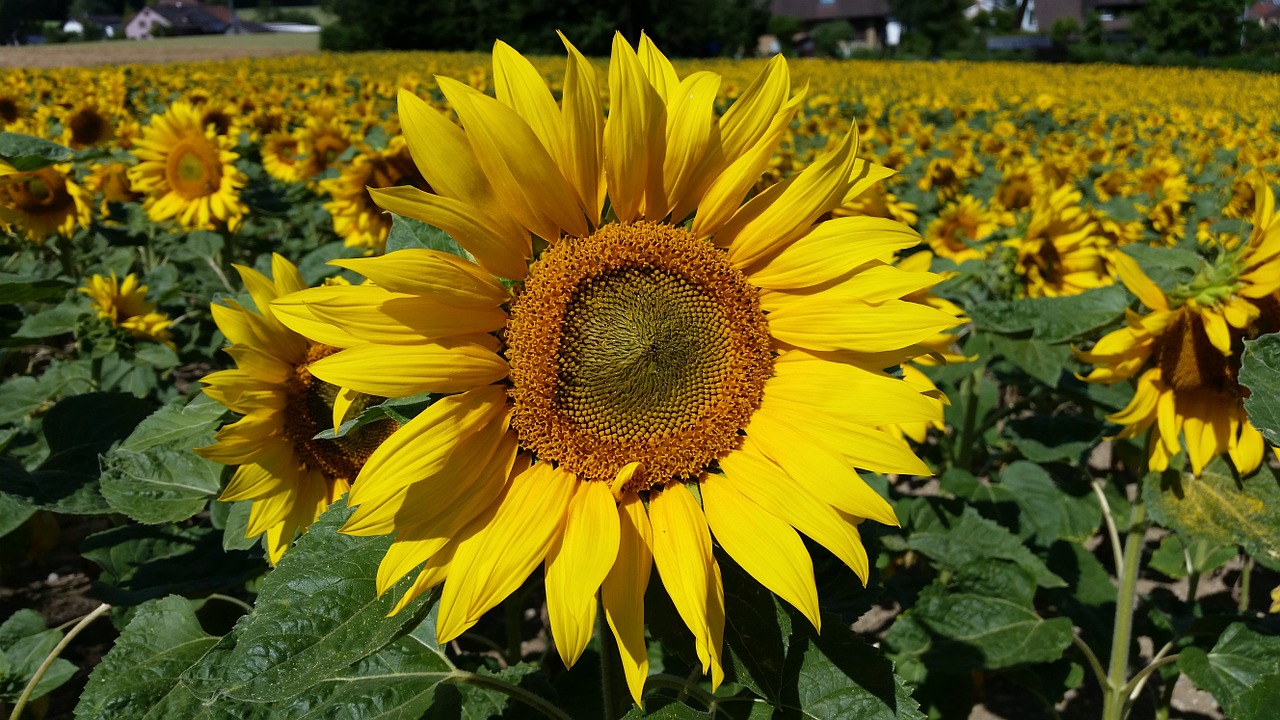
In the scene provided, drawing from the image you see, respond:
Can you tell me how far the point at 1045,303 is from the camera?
2.46 meters

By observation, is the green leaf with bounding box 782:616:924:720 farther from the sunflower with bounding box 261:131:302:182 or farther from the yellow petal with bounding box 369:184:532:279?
the sunflower with bounding box 261:131:302:182

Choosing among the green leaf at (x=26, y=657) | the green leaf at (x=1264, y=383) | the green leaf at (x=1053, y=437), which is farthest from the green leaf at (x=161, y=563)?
the green leaf at (x=1053, y=437)

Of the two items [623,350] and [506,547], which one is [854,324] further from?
[506,547]

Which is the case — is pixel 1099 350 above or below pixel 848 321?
below

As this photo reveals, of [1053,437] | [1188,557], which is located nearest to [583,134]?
[1053,437]

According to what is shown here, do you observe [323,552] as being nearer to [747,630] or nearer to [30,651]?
[747,630]

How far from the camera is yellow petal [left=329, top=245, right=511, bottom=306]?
3.66 ft

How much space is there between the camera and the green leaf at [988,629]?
234 cm

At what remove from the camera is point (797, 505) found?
4.17ft

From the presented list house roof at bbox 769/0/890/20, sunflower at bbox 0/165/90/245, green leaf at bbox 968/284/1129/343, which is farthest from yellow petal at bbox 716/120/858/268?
house roof at bbox 769/0/890/20

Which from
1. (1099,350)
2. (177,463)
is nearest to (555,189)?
(177,463)

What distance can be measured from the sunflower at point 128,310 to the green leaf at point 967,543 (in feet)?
9.39

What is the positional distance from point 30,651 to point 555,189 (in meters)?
2.10

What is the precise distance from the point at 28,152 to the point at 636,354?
1416 millimetres
